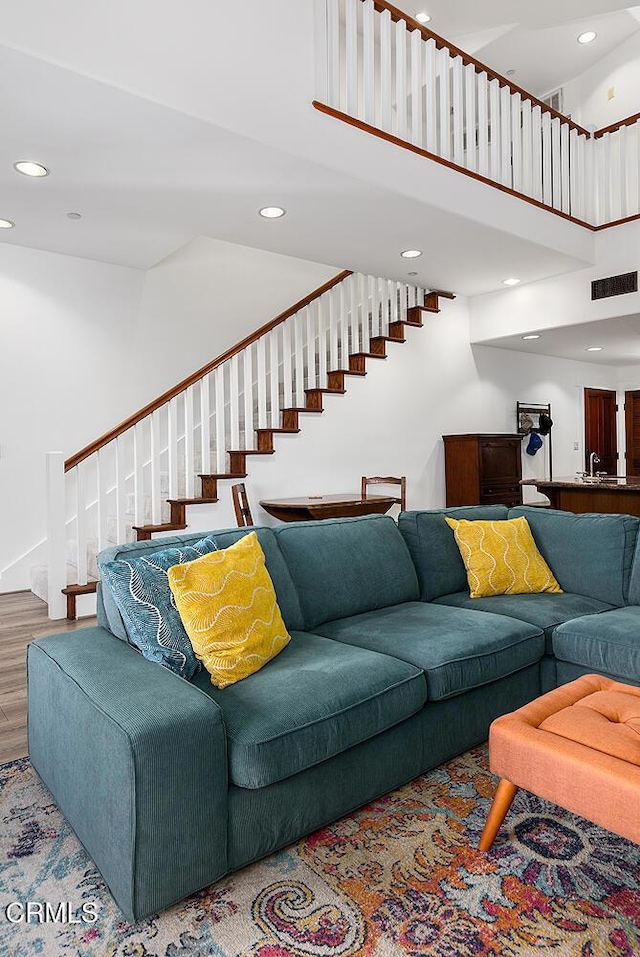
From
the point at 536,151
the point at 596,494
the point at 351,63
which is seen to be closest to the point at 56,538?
the point at 351,63

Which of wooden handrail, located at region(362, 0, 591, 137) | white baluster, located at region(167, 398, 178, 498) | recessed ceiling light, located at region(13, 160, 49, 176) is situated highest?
wooden handrail, located at region(362, 0, 591, 137)

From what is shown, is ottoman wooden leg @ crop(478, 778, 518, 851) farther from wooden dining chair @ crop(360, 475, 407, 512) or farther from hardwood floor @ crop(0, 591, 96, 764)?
wooden dining chair @ crop(360, 475, 407, 512)

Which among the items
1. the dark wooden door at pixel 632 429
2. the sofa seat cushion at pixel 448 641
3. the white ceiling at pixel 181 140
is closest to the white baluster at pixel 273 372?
the white ceiling at pixel 181 140

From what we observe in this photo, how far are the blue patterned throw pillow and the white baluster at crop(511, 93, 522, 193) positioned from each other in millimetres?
4570

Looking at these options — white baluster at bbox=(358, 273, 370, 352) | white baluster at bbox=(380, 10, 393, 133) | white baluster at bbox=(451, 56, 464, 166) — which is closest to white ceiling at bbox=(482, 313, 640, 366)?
white baluster at bbox=(358, 273, 370, 352)

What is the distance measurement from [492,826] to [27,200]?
14.3 feet

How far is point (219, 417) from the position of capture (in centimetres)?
512

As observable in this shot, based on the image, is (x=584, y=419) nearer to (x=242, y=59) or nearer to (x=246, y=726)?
(x=242, y=59)

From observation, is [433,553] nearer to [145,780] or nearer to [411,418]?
[145,780]

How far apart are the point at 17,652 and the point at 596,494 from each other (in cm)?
434

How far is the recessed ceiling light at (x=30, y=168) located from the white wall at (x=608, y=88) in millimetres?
6407

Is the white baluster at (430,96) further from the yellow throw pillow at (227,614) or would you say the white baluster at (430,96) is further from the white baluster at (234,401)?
→ the yellow throw pillow at (227,614)

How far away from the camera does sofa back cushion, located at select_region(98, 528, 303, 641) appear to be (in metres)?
2.22

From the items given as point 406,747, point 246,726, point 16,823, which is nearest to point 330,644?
point 406,747
